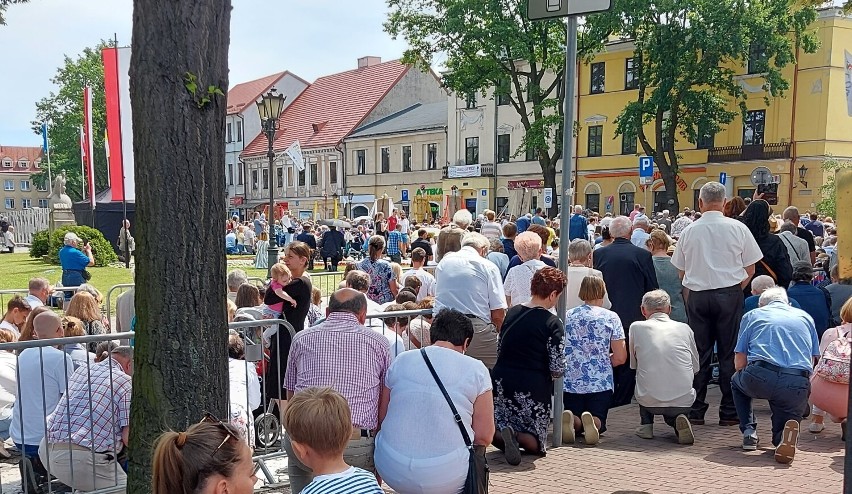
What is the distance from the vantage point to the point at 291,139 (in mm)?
64438

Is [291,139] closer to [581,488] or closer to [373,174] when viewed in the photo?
[373,174]

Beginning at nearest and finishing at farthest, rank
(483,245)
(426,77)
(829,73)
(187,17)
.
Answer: (187,17), (483,245), (829,73), (426,77)

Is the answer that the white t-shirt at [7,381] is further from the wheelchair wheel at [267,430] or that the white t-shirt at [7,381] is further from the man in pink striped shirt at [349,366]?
the man in pink striped shirt at [349,366]

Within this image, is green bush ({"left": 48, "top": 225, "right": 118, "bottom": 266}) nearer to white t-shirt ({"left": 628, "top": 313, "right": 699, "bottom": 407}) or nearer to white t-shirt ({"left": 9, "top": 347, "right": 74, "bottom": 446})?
white t-shirt ({"left": 9, "top": 347, "right": 74, "bottom": 446})

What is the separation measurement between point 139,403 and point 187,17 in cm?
178

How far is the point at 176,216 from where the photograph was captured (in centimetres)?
328

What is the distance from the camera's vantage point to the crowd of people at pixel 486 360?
3.99 metres

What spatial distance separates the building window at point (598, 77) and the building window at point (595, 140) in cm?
227

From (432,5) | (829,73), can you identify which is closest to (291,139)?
(432,5)

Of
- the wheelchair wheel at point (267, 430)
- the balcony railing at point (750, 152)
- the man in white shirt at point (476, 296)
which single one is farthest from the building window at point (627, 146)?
the wheelchair wheel at point (267, 430)

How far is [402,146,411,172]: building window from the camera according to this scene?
55.3 m

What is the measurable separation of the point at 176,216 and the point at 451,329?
175 centimetres

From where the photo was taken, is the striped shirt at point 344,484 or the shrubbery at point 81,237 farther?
the shrubbery at point 81,237

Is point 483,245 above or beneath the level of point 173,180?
beneath
